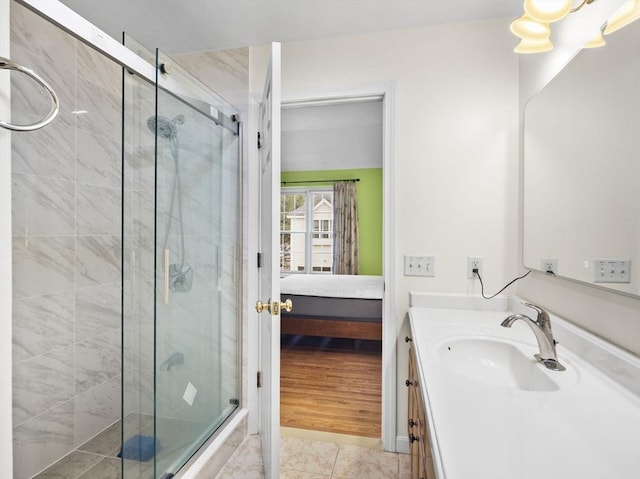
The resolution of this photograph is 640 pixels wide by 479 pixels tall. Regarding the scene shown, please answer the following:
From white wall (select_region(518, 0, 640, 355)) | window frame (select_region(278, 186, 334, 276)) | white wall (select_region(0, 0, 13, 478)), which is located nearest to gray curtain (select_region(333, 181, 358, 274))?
window frame (select_region(278, 186, 334, 276))

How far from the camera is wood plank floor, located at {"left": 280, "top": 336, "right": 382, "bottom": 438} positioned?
219 centimetres

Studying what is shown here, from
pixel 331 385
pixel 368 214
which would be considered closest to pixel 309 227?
pixel 368 214

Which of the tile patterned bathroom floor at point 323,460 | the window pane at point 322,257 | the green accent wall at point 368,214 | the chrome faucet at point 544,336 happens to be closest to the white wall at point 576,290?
the chrome faucet at point 544,336

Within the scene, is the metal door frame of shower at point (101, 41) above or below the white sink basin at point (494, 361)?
above

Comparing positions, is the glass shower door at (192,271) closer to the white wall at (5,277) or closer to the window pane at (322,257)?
the white wall at (5,277)

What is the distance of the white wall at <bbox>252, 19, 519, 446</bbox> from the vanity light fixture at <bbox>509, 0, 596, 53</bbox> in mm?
390

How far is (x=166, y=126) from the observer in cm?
143

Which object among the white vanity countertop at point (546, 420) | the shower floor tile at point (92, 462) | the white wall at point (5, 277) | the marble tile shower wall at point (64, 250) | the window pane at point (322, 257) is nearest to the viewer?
the white vanity countertop at point (546, 420)

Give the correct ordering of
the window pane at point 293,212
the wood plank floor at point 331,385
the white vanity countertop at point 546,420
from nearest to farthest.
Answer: the white vanity countertop at point 546,420 < the wood plank floor at point 331,385 < the window pane at point 293,212

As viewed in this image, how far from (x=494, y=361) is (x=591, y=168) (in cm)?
75

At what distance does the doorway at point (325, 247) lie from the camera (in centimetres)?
229

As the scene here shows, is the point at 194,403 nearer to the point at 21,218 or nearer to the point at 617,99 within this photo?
the point at 21,218

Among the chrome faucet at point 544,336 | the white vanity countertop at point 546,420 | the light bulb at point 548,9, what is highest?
the light bulb at point 548,9

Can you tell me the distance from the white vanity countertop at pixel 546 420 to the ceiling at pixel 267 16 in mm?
1584
